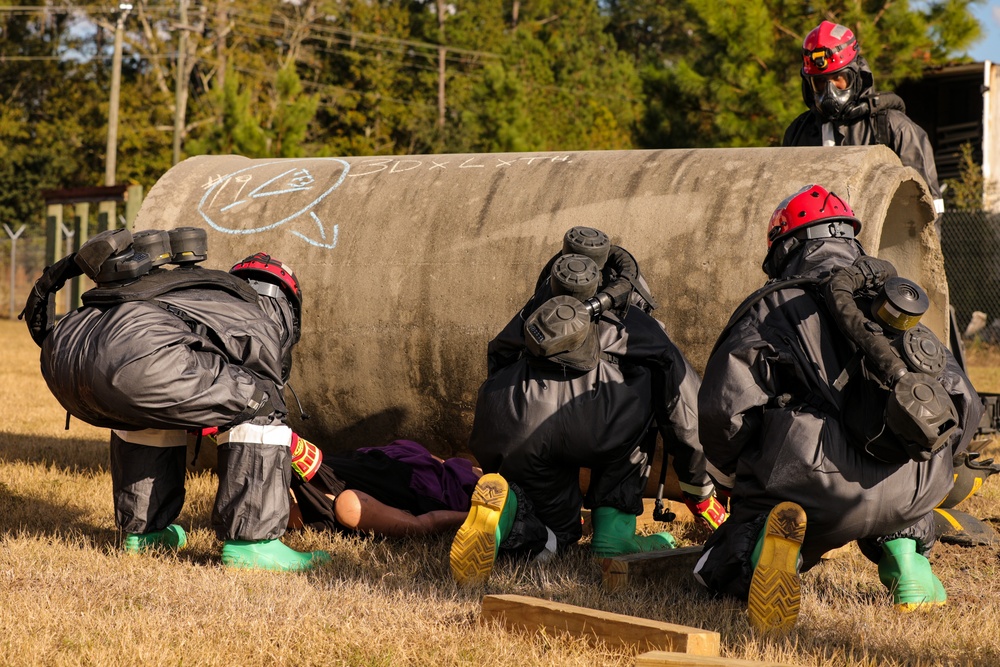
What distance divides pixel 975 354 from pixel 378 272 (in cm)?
1298

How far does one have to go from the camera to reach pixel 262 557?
5.05m

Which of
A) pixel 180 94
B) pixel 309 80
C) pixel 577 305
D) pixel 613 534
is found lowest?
pixel 613 534

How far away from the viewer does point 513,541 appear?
16.5 feet

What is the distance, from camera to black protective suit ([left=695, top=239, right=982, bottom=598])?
416 cm

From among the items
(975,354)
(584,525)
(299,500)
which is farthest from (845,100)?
(975,354)

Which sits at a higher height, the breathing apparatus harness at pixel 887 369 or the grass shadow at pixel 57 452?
the breathing apparatus harness at pixel 887 369

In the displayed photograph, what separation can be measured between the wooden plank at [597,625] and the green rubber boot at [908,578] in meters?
1.20

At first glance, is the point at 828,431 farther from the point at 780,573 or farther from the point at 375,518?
the point at 375,518

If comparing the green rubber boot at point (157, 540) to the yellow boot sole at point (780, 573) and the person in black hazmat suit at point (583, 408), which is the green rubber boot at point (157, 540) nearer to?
the person in black hazmat suit at point (583, 408)

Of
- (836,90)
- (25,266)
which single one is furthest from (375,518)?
(25,266)

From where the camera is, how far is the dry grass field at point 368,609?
3.74 meters

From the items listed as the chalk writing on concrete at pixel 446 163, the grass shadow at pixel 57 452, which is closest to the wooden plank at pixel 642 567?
the chalk writing on concrete at pixel 446 163

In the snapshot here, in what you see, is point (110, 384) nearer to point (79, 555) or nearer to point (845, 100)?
point (79, 555)

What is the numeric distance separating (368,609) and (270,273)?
1.94m
